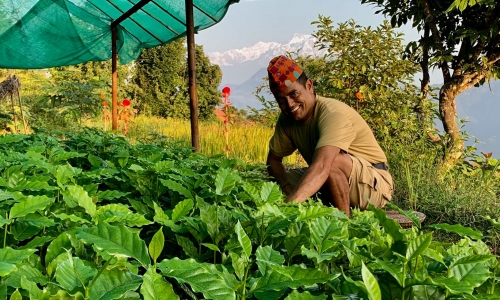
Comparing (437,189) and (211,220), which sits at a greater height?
(211,220)

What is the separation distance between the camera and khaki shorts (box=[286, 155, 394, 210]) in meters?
2.94

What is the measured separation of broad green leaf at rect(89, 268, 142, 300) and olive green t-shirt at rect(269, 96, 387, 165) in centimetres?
206

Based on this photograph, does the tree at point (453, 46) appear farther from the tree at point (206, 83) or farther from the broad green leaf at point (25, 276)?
the tree at point (206, 83)

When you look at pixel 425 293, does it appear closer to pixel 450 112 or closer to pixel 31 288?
pixel 31 288

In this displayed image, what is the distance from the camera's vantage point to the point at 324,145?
2535mm

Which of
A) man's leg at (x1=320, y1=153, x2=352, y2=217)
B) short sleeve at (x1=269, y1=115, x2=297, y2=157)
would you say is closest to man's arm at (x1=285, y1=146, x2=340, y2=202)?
man's leg at (x1=320, y1=153, x2=352, y2=217)

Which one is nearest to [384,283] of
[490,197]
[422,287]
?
[422,287]

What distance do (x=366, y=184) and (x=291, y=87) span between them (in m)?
0.86

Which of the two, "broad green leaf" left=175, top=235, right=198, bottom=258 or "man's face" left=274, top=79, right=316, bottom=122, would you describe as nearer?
"broad green leaf" left=175, top=235, right=198, bottom=258

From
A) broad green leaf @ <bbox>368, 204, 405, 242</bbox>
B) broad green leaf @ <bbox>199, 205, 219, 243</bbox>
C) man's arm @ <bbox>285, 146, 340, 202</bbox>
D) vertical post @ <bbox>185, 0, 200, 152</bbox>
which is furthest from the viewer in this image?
vertical post @ <bbox>185, 0, 200, 152</bbox>

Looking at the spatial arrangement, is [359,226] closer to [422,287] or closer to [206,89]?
[422,287]

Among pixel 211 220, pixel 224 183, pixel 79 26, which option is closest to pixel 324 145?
pixel 224 183

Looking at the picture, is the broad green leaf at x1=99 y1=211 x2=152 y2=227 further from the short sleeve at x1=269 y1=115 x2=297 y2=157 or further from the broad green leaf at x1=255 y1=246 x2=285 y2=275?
the short sleeve at x1=269 y1=115 x2=297 y2=157

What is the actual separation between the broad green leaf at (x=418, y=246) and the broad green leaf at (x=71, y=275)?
1.42 ft
